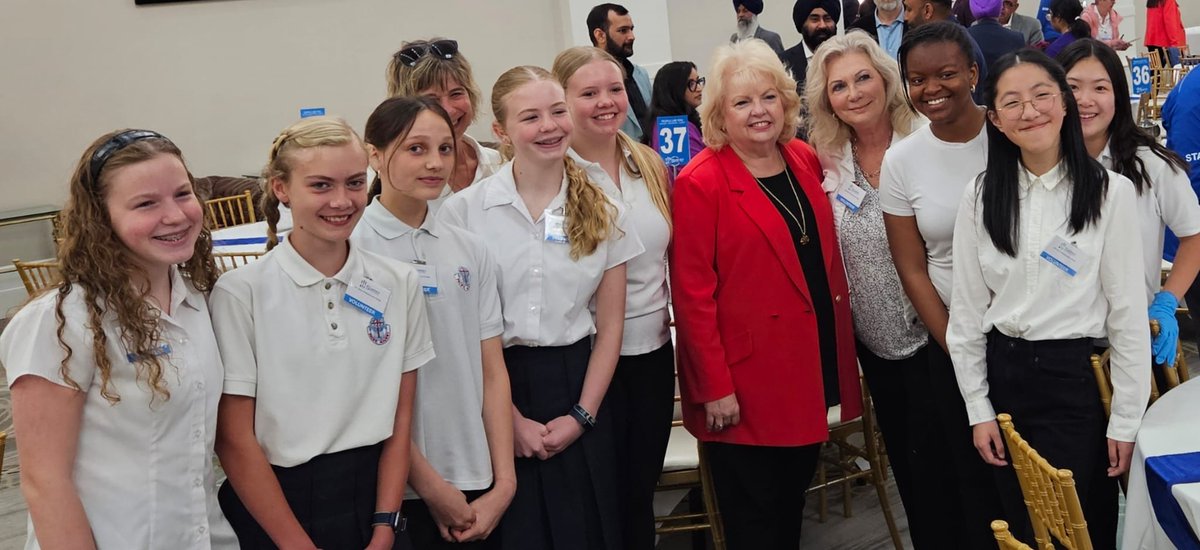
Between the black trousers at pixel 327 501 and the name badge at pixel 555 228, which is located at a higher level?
the name badge at pixel 555 228

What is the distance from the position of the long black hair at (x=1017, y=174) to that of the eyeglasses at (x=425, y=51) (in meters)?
1.44

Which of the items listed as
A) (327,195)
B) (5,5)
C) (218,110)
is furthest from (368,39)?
(327,195)

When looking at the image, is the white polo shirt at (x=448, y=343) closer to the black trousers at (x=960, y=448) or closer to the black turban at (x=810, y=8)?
the black trousers at (x=960, y=448)

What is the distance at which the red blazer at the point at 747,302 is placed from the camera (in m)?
2.34

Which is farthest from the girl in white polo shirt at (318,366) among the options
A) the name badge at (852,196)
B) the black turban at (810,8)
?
the black turban at (810,8)

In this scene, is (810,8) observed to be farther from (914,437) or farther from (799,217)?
(914,437)

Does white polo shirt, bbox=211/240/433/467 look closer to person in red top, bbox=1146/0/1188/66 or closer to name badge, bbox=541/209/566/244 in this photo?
name badge, bbox=541/209/566/244

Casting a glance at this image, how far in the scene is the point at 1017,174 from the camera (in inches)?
81.1

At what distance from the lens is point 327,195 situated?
1.79m

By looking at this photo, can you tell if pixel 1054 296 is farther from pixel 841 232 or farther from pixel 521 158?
pixel 521 158

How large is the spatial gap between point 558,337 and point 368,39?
637 cm

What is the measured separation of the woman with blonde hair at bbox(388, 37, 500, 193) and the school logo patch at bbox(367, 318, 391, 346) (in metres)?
0.91

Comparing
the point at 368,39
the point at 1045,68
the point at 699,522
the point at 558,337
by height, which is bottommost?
the point at 699,522

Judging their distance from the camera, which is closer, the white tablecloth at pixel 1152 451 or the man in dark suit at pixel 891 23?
the white tablecloth at pixel 1152 451
